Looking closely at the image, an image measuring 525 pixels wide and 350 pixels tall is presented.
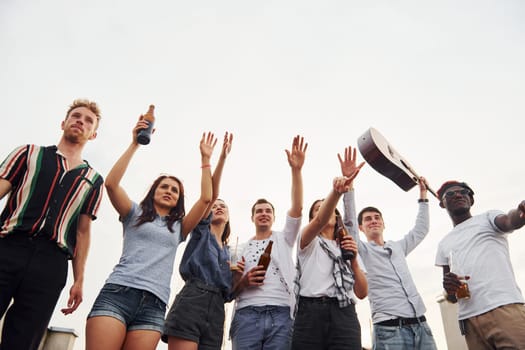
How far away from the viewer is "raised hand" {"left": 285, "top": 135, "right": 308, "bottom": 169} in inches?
140

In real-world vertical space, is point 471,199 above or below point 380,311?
above

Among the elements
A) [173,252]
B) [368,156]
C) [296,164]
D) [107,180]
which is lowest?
[173,252]

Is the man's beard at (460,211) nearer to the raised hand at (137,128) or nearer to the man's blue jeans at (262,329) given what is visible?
the man's blue jeans at (262,329)

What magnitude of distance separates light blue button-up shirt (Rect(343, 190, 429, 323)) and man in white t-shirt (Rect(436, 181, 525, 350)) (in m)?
0.35

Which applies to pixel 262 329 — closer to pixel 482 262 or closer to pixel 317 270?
pixel 317 270

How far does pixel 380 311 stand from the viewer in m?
3.62

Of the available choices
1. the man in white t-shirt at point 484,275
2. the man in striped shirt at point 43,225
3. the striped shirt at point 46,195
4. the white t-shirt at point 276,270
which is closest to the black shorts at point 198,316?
the white t-shirt at point 276,270

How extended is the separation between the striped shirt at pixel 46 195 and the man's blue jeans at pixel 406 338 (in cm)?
274

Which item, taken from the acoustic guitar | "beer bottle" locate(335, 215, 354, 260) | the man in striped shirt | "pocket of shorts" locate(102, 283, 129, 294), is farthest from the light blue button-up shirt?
the man in striped shirt

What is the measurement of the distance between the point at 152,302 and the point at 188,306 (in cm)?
34

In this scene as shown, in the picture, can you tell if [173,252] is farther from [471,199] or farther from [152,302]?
[471,199]

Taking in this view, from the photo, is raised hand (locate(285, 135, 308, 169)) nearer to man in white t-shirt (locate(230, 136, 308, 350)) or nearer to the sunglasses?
man in white t-shirt (locate(230, 136, 308, 350))

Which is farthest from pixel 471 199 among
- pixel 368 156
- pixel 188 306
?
pixel 188 306

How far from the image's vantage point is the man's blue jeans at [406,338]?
3357 millimetres
